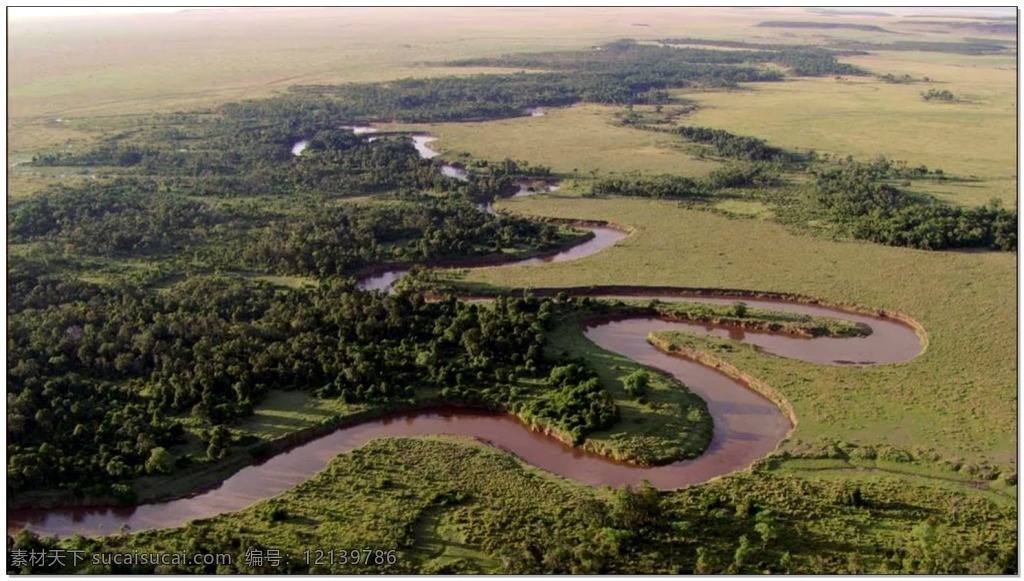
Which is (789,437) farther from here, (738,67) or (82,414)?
(738,67)

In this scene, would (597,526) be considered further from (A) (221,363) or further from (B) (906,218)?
(B) (906,218)

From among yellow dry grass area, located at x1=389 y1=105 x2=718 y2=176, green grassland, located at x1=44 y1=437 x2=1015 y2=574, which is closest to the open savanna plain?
green grassland, located at x1=44 y1=437 x2=1015 y2=574

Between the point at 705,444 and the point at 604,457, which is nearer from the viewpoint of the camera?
the point at 604,457

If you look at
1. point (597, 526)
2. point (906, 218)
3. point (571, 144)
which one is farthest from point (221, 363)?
point (571, 144)

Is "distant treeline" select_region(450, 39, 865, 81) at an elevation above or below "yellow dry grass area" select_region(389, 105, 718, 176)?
above

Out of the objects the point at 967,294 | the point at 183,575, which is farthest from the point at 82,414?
the point at 967,294

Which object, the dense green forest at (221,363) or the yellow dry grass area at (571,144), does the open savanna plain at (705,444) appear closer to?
the dense green forest at (221,363)

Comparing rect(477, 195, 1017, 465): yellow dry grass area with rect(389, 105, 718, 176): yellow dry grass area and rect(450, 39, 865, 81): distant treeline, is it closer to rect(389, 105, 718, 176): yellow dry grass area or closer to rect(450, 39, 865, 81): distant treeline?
rect(389, 105, 718, 176): yellow dry grass area
